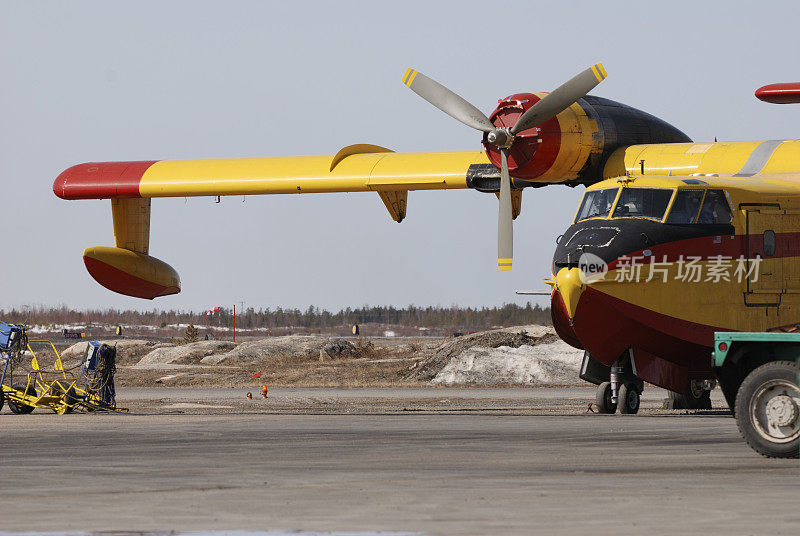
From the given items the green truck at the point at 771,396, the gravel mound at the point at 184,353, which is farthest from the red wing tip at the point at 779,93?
the gravel mound at the point at 184,353

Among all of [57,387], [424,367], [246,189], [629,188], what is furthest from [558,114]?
[424,367]

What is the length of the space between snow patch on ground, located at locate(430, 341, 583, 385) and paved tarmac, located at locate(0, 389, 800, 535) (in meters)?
22.9

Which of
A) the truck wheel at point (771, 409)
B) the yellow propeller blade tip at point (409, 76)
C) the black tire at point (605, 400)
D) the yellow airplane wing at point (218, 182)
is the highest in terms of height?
the yellow propeller blade tip at point (409, 76)

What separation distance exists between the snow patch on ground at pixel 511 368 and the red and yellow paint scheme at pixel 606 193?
37.7 feet

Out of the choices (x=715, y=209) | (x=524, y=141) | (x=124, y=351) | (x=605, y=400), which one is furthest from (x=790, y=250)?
(x=124, y=351)

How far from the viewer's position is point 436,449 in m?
15.9

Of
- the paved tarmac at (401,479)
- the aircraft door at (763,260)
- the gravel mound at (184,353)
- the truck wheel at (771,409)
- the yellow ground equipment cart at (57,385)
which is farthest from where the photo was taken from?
the gravel mound at (184,353)

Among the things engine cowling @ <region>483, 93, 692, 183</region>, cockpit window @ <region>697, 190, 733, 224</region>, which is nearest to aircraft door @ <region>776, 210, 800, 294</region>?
cockpit window @ <region>697, 190, 733, 224</region>

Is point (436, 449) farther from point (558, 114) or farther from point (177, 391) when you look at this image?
point (177, 391)

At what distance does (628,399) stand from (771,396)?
32.4ft

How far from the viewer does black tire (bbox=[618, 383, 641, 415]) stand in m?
24.1

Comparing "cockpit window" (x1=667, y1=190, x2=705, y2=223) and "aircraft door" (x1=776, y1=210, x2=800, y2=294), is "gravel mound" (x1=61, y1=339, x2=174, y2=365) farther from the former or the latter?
"aircraft door" (x1=776, y1=210, x2=800, y2=294)

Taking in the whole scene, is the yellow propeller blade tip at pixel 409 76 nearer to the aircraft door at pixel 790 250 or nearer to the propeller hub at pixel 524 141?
the propeller hub at pixel 524 141

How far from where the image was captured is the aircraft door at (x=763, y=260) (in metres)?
22.7
